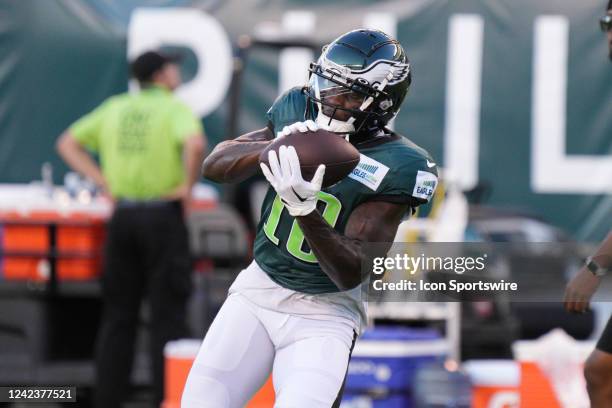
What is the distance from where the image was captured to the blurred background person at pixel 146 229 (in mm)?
6445

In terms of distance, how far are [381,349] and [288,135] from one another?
2548 millimetres

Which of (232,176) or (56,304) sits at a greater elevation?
(232,176)

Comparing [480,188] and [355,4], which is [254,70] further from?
[480,188]

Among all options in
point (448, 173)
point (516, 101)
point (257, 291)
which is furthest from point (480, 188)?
point (257, 291)

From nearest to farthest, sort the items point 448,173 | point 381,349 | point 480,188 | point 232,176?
point 232,176 < point 381,349 < point 480,188 < point 448,173

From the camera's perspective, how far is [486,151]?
29.4 feet

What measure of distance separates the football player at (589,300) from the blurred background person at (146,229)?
260cm

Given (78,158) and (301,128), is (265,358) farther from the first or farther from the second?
(78,158)

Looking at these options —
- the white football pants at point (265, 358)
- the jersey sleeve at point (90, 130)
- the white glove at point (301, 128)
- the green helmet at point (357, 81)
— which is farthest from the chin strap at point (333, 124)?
the jersey sleeve at point (90, 130)

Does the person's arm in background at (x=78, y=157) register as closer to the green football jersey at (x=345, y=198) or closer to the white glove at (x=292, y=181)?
the green football jersey at (x=345, y=198)

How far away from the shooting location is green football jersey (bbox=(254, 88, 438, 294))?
145 inches

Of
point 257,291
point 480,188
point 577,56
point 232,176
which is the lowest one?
point 480,188

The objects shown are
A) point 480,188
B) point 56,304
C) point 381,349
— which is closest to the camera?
→ point 381,349

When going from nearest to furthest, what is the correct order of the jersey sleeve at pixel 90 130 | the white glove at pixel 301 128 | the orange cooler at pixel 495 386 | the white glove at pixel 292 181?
the white glove at pixel 292 181 < the white glove at pixel 301 128 < the orange cooler at pixel 495 386 < the jersey sleeve at pixel 90 130
